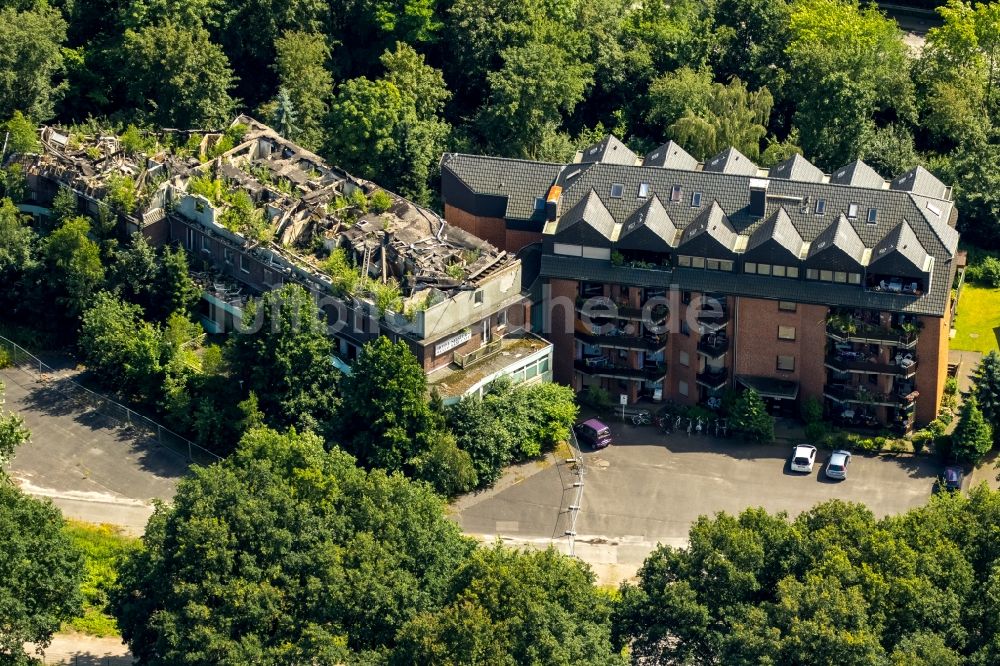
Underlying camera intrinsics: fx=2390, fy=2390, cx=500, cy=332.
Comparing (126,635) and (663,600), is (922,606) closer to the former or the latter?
(663,600)

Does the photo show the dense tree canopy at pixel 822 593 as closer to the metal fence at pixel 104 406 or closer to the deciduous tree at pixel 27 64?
the metal fence at pixel 104 406

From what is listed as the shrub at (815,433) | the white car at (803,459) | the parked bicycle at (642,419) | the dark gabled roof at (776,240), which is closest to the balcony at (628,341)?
the parked bicycle at (642,419)

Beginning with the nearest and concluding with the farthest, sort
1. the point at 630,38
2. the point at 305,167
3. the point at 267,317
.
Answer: the point at 267,317 < the point at 305,167 < the point at 630,38

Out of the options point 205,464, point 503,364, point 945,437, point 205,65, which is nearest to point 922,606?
point 945,437

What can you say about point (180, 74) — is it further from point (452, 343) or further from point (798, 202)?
point (798, 202)

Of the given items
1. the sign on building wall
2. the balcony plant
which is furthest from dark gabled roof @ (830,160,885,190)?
the sign on building wall

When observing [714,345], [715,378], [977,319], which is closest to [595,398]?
[715,378]
